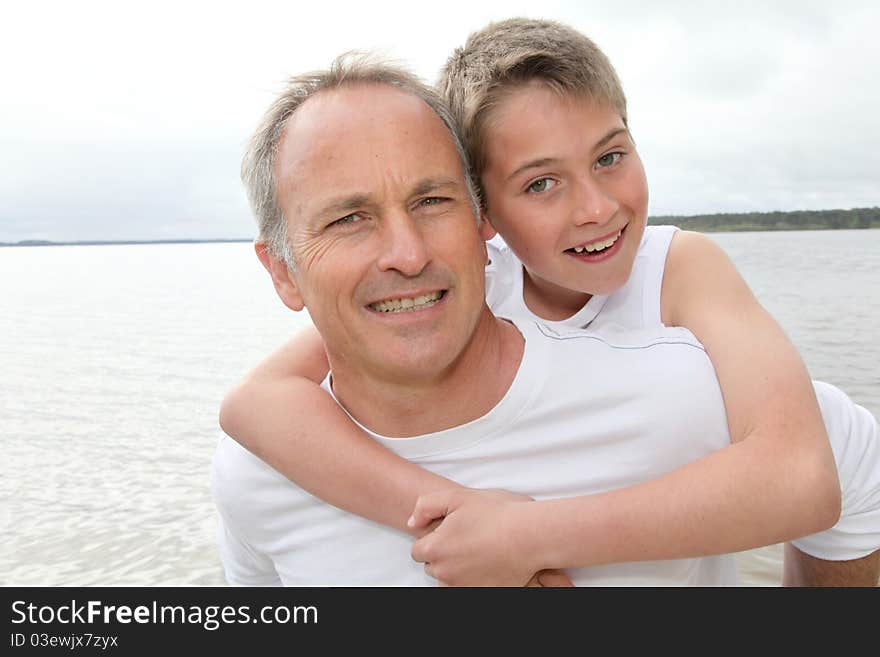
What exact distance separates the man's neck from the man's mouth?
736 mm

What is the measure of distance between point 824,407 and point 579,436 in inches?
42.4

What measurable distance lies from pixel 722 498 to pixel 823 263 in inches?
1206

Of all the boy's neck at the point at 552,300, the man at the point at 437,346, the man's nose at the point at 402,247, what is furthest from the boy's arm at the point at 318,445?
the boy's neck at the point at 552,300

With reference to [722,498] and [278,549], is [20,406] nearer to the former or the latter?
[278,549]

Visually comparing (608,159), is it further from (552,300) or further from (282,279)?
(282,279)

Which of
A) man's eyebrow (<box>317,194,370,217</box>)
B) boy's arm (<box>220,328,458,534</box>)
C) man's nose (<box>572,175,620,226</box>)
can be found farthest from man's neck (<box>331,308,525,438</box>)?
man's nose (<box>572,175,620,226</box>)

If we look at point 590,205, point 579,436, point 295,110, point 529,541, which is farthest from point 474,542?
point 590,205

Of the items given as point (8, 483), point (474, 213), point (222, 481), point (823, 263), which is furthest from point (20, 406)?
point (823, 263)

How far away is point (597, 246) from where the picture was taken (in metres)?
3.02

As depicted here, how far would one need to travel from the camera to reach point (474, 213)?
229 centimetres

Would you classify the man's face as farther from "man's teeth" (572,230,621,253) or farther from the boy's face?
"man's teeth" (572,230,621,253)

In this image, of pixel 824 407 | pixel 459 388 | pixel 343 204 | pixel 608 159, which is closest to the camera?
pixel 343 204

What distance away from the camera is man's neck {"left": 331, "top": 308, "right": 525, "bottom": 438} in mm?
2297

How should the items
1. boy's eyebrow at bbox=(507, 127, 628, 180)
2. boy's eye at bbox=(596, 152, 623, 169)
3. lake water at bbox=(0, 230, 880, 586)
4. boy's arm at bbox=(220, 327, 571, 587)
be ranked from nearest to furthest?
boy's arm at bbox=(220, 327, 571, 587) → boy's eyebrow at bbox=(507, 127, 628, 180) → boy's eye at bbox=(596, 152, 623, 169) → lake water at bbox=(0, 230, 880, 586)
